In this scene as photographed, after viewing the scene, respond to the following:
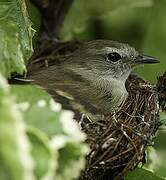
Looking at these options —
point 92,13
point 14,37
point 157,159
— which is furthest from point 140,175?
point 92,13

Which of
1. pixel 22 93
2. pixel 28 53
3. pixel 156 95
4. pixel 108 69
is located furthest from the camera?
pixel 108 69

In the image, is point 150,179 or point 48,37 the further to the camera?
point 48,37

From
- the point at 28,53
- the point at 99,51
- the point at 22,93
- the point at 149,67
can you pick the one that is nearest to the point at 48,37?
the point at 99,51

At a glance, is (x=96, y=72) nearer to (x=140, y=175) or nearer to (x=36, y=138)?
(x=140, y=175)

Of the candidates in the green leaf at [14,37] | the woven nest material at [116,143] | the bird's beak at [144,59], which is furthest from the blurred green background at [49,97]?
the bird's beak at [144,59]

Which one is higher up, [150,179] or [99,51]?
[99,51]

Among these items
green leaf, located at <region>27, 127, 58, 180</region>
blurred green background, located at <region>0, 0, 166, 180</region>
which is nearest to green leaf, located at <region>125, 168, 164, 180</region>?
blurred green background, located at <region>0, 0, 166, 180</region>

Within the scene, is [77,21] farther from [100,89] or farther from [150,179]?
[150,179]

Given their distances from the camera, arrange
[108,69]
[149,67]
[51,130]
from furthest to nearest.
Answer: [149,67]
[108,69]
[51,130]
